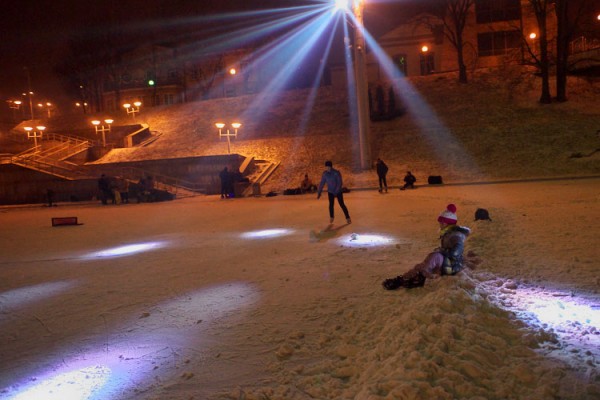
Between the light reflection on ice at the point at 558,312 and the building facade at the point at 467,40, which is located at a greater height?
the building facade at the point at 467,40

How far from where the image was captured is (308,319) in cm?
488

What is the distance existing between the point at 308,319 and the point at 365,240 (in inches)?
175

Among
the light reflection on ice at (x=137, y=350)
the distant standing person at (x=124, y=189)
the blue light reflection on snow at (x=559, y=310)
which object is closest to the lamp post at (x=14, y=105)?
the distant standing person at (x=124, y=189)

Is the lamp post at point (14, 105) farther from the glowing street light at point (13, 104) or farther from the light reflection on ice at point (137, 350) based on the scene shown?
the light reflection on ice at point (137, 350)

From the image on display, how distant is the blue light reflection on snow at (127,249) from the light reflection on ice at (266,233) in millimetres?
1956

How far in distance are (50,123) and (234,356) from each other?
51600 millimetres

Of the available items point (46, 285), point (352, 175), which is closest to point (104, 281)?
point (46, 285)

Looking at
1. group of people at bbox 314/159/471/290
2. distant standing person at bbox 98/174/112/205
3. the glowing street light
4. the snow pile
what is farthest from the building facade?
the glowing street light

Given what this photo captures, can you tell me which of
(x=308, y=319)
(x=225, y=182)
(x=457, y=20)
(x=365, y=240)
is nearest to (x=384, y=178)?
(x=225, y=182)

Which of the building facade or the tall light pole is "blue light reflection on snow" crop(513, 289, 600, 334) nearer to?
the tall light pole

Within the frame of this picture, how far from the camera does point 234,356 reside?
161 inches

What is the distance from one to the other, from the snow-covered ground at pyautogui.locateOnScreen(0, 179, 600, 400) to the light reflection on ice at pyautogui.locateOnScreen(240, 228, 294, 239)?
0.54m

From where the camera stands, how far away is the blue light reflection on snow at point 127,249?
9.45 meters

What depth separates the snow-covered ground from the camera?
3375 millimetres
